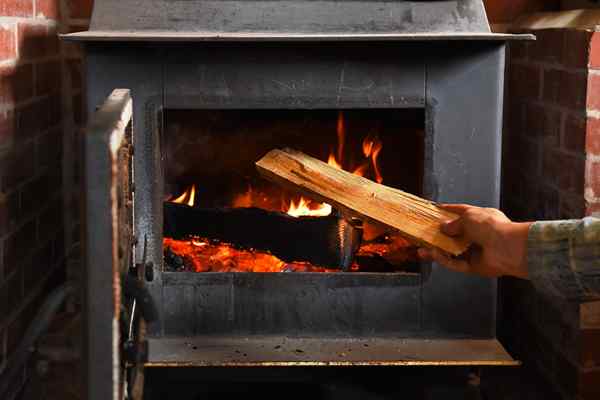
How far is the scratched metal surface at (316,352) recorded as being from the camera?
1.87m

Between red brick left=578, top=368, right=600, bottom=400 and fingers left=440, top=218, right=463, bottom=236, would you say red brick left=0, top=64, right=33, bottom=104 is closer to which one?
fingers left=440, top=218, right=463, bottom=236

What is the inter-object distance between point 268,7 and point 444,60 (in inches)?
15.5

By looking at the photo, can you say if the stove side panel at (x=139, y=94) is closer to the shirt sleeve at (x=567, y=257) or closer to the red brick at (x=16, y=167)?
the red brick at (x=16, y=167)

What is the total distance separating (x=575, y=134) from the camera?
6.79 feet

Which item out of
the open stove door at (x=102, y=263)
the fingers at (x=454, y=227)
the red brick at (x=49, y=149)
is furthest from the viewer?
the red brick at (x=49, y=149)

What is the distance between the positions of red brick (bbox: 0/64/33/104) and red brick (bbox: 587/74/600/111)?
4.12ft

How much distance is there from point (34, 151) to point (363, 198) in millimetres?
839

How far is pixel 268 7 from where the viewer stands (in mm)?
1958

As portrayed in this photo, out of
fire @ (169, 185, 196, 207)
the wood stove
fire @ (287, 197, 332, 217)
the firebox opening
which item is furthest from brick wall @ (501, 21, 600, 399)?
fire @ (169, 185, 196, 207)

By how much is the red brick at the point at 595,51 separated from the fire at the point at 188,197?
96cm

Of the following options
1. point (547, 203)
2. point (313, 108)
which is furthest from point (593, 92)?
point (313, 108)

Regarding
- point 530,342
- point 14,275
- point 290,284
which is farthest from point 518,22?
point 14,275

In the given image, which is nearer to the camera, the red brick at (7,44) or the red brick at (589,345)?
the red brick at (7,44)

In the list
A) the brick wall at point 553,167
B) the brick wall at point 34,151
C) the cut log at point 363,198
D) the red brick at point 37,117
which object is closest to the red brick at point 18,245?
the brick wall at point 34,151
